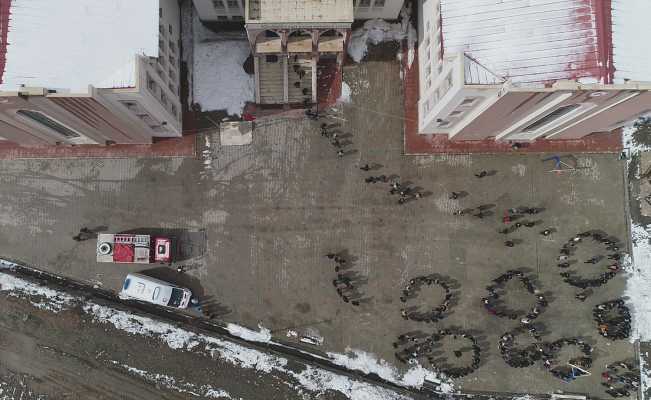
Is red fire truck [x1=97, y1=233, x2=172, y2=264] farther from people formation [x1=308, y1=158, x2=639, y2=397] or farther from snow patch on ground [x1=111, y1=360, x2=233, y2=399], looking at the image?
people formation [x1=308, y1=158, x2=639, y2=397]

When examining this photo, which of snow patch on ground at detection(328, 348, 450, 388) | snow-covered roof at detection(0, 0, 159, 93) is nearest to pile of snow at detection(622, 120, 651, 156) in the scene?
snow patch on ground at detection(328, 348, 450, 388)

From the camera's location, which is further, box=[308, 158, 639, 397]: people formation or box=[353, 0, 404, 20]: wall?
box=[308, 158, 639, 397]: people formation

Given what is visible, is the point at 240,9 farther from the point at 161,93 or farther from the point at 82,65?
the point at 82,65

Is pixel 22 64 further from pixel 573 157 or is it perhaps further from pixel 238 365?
pixel 573 157

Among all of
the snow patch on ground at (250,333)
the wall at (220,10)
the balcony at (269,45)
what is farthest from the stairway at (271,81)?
the snow patch on ground at (250,333)

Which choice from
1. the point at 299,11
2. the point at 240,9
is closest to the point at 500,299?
the point at 299,11
